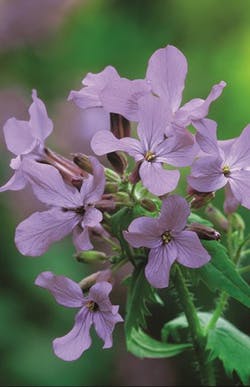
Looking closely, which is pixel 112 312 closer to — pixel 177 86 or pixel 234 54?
pixel 177 86

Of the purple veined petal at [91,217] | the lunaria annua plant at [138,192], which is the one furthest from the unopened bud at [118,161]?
the purple veined petal at [91,217]

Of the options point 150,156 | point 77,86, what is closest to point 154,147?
point 150,156

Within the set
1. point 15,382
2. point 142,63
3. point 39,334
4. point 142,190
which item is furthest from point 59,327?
point 142,190

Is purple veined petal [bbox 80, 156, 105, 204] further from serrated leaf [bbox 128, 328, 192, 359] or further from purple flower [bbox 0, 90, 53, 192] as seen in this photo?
serrated leaf [bbox 128, 328, 192, 359]

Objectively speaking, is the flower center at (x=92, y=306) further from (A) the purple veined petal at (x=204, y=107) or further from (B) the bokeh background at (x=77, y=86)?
(B) the bokeh background at (x=77, y=86)

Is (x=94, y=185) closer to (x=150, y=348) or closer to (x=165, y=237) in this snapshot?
(x=165, y=237)

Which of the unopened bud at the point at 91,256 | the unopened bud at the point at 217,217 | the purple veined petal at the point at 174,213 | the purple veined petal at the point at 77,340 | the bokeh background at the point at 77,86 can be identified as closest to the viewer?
the purple veined petal at the point at 174,213
